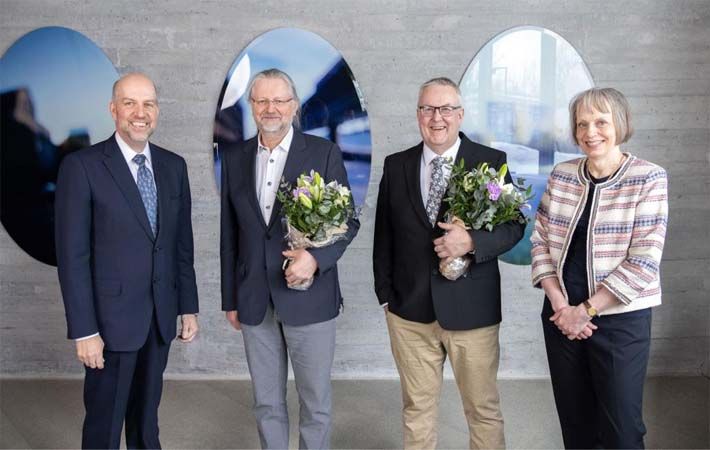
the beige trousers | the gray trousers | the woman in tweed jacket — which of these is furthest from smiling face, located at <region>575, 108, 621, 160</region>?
the gray trousers

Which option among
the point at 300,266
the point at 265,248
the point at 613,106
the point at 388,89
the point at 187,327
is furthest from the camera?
the point at 388,89

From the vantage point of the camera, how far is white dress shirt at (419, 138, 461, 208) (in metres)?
2.87

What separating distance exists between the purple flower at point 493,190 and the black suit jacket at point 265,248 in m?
0.60

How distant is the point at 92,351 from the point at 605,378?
1967 millimetres

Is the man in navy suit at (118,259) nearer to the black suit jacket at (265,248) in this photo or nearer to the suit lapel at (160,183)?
the suit lapel at (160,183)

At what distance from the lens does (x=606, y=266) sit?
2.42 m

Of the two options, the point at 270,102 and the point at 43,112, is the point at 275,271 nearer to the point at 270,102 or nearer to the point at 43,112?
the point at 270,102

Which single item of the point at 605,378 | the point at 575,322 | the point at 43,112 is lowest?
the point at 605,378

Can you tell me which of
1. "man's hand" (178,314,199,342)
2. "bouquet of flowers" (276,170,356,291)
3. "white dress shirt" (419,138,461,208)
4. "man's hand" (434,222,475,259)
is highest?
"white dress shirt" (419,138,461,208)

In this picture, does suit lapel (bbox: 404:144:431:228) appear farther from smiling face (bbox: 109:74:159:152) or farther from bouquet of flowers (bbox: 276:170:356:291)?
smiling face (bbox: 109:74:159:152)

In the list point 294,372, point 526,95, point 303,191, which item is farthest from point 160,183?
point 526,95

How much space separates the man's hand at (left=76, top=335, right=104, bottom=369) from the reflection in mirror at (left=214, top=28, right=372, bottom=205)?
2182 millimetres

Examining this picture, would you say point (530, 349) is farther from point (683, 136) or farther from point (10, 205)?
point (10, 205)

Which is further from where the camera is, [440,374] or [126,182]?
[440,374]
